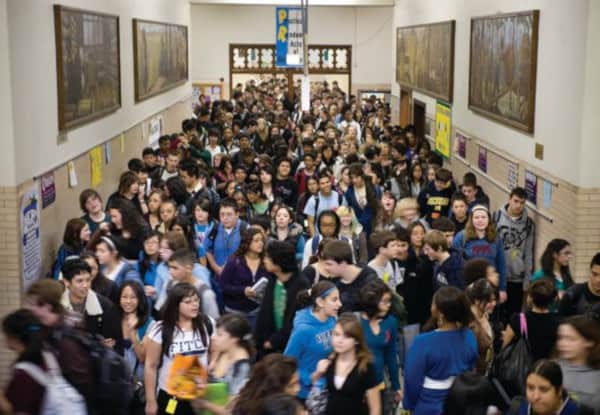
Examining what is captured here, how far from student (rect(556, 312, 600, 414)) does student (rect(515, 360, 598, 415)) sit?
0.39m

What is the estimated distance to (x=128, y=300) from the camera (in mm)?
7227

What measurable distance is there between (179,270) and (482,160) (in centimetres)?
761

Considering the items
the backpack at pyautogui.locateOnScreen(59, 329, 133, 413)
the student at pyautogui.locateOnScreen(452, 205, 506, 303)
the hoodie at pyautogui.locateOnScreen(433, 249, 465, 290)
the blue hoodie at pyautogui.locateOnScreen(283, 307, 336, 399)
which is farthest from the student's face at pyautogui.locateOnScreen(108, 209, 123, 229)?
the backpack at pyautogui.locateOnScreen(59, 329, 133, 413)

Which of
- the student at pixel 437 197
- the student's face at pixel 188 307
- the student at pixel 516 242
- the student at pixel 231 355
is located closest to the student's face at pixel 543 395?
the student at pixel 231 355

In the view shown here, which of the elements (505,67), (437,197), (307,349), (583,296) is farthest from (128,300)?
(505,67)

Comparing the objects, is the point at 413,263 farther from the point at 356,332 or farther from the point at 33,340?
the point at 33,340

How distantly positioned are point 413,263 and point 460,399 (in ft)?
11.2

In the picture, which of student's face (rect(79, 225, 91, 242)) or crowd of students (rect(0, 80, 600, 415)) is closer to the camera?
crowd of students (rect(0, 80, 600, 415))

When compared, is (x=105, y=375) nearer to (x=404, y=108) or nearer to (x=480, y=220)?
(x=480, y=220)

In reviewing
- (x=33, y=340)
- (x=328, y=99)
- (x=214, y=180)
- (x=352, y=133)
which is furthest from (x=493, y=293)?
(x=328, y=99)

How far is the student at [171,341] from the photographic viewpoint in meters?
6.29

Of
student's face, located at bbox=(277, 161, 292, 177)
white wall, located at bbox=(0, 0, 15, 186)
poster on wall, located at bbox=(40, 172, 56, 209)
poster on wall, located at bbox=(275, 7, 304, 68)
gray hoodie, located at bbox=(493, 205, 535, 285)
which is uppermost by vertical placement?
poster on wall, located at bbox=(275, 7, 304, 68)

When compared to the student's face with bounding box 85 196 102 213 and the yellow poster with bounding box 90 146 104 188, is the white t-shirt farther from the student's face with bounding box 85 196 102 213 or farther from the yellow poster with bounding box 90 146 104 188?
the yellow poster with bounding box 90 146 104 188

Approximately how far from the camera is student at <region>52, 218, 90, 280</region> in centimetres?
927
